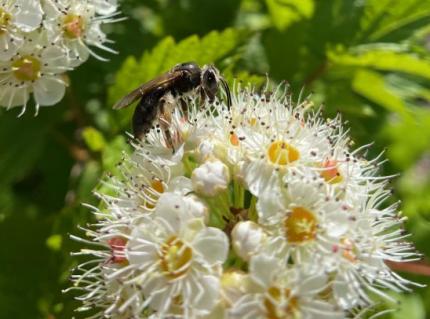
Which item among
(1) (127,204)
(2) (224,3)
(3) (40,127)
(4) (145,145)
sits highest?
(2) (224,3)

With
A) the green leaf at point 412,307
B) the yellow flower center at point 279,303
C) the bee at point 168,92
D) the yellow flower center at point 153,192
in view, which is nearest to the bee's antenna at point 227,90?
the bee at point 168,92

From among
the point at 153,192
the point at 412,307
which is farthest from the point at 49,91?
the point at 412,307

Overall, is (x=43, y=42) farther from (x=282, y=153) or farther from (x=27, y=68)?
(x=282, y=153)

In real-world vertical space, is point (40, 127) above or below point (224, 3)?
below

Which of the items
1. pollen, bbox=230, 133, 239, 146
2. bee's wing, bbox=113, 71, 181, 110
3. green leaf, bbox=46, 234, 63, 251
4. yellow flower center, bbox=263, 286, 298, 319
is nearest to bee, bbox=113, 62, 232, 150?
bee's wing, bbox=113, 71, 181, 110

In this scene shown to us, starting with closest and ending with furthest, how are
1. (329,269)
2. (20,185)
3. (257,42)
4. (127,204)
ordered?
(329,269) < (127,204) < (257,42) < (20,185)

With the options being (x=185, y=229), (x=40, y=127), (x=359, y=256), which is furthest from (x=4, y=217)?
(x=359, y=256)

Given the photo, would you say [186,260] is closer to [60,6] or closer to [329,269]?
[329,269]
